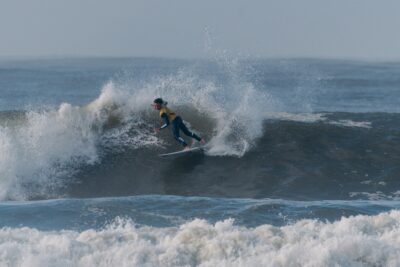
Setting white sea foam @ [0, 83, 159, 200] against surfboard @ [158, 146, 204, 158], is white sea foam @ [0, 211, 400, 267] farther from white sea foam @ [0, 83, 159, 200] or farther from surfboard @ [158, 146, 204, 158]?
Answer: surfboard @ [158, 146, 204, 158]

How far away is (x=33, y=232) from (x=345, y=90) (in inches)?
1176

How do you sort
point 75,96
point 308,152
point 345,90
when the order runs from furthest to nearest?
point 345,90
point 75,96
point 308,152

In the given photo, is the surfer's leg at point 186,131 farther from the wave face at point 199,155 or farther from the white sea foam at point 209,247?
the white sea foam at point 209,247

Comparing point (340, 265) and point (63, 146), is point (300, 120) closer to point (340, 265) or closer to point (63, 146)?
point (63, 146)

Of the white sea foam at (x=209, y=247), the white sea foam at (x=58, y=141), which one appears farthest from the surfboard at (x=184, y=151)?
the white sea foam at (x=209, y=247)

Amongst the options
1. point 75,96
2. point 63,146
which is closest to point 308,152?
point 63,146

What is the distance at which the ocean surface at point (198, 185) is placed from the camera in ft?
35.4

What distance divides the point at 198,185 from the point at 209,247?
6.01 metres

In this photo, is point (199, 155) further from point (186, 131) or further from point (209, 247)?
point (209, 247)

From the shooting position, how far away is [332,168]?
707 inches

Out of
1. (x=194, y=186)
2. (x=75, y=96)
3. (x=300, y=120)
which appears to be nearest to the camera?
(x=194, y=186)

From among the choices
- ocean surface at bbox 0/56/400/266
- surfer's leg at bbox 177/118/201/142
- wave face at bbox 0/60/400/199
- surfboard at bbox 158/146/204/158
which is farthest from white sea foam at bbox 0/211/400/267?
surfboard at bbox 158/146/204/158

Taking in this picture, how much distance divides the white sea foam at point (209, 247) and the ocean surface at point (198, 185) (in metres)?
0.02

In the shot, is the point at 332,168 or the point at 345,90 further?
the point at 345,90
